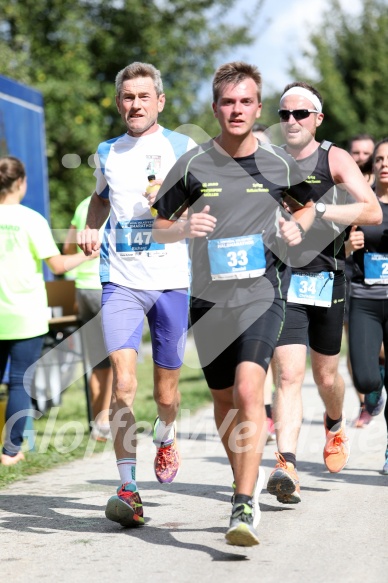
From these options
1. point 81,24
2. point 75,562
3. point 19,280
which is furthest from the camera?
point 81,24

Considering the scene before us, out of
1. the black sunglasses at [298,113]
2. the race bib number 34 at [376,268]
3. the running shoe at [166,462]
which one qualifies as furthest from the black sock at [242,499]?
the race bib number 34 at [376,268]

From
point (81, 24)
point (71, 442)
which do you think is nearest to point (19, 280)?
point (71, 442)

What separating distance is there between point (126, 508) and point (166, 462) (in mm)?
731

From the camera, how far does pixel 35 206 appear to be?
12.9m

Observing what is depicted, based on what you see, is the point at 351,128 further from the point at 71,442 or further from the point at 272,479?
the point at 272,479

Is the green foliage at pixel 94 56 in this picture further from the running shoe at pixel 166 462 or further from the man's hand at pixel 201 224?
the man's hand at pixel 201 224

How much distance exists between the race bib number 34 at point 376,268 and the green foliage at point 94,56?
1482 cm

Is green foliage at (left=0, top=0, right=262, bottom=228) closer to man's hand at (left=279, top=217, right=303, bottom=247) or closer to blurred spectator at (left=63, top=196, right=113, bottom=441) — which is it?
blurred spectator at (left=63, top=196, right=113, bottom=441)

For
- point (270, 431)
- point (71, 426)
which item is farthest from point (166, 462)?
point (71, 426)

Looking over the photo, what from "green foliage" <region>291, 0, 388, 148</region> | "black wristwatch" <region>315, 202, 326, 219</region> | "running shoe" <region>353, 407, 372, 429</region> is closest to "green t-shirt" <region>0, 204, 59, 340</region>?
"black wristwatch" <region>315, 202, 326, 219</region>

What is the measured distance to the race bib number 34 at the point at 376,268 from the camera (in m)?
7.58

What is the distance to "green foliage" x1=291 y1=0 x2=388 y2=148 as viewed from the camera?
3419 cm

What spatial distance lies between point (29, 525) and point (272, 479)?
1337mm

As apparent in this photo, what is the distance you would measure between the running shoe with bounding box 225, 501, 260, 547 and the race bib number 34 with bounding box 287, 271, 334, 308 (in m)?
2.03
